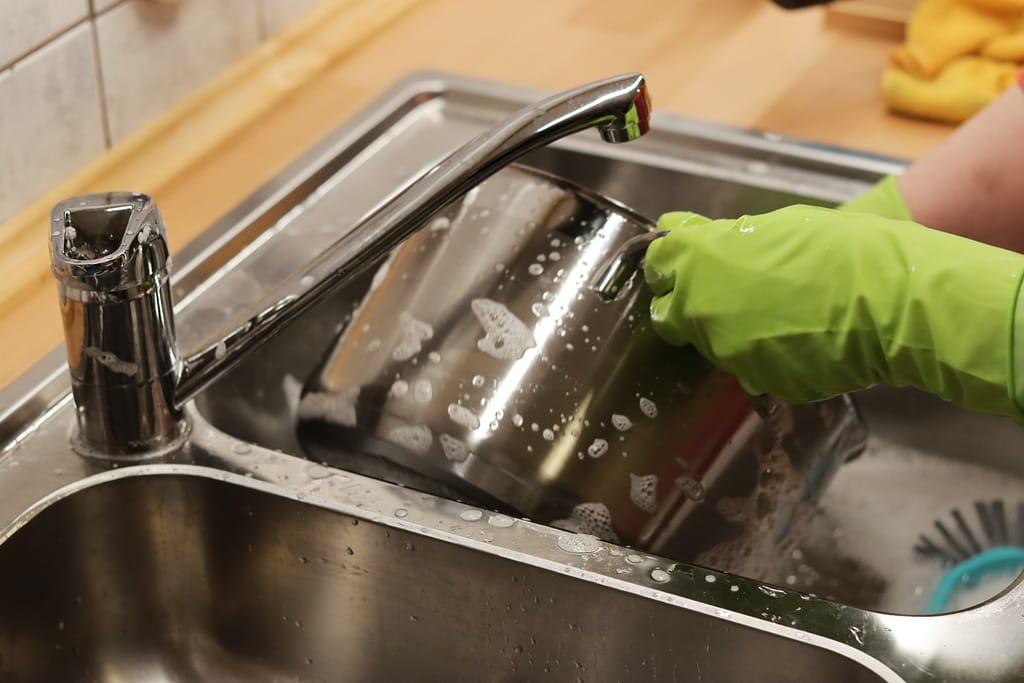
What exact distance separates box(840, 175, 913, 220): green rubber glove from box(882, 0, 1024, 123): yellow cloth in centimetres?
23

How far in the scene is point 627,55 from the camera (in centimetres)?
119

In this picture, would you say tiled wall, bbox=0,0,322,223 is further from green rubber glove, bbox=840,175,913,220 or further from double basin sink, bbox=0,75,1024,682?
green rubber glove, bbox=840,175,913,220

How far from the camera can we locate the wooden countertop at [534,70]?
0.97 meters

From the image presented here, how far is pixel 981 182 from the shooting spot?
0.86 metres

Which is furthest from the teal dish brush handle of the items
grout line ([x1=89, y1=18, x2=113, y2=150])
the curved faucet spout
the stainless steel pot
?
grout line ([x1=89, y1=18, x2=113, y2=150])

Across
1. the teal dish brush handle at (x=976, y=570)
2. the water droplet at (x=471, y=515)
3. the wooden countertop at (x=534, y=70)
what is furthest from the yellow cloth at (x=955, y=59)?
the water droplet at (x=471, y=515)

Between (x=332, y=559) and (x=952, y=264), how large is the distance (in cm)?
36

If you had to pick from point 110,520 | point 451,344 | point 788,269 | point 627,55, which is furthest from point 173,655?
point 627,55

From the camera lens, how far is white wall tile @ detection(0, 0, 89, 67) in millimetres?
827

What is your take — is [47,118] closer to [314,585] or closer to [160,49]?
[160,49]

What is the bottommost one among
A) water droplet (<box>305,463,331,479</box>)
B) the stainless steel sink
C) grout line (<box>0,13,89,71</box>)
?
the stainless steel sink

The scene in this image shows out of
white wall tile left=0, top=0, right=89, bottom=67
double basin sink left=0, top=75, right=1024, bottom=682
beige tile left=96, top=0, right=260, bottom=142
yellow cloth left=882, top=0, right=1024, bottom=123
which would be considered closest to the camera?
double basin sink left=0, top=75, right=1024, bottom=682

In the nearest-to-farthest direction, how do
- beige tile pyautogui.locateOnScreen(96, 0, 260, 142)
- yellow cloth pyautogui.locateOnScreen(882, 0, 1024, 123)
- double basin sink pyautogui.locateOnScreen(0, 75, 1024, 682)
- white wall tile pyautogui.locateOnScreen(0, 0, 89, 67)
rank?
double basin sink pyautogui.locateOnScreen(0, 75, 1024, 682)
white wall tile pyautogui.locateOnScreen(0, 0, 89, 67)
beige tile pyautogui.locateOnScreen(96, 0, 260, 142)
yellow cloth pyautogui.locateOnScreen(882, 0, 1024, 123)

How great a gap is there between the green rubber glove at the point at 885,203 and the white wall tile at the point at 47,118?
0.55 m
